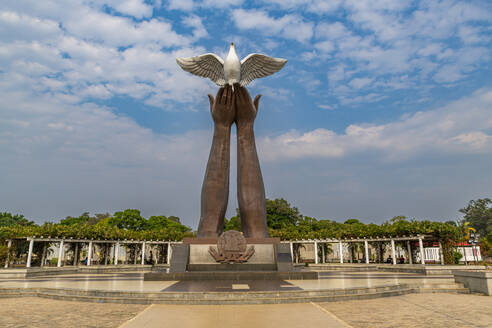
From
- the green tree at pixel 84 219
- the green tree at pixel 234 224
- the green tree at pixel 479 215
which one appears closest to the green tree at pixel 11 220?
the green tree at pixel 84 219

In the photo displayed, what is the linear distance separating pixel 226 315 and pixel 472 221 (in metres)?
69.1

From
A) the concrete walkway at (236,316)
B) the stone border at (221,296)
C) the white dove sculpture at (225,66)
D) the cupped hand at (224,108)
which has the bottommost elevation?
the concrete walkway at (236,316)

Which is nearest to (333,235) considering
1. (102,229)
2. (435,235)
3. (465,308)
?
(435,235)

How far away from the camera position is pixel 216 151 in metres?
14.6

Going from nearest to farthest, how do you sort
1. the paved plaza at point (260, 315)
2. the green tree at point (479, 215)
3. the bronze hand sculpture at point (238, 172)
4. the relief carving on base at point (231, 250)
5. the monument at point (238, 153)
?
1. the paved plaza at point (260, 315)
2. the relief carving on base at point (231, 250)
3. the monument at point (238, 153)
4. the bronze hand sculpture at point (238, 172)
5. the green tree at point (479, 215)

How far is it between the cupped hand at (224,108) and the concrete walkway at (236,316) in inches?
379

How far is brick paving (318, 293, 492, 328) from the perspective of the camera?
4.96 m

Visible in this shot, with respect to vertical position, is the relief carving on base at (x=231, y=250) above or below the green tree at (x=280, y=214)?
below

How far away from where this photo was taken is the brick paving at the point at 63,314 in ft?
16.6

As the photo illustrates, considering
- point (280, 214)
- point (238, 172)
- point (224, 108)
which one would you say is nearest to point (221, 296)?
point (238, 172)

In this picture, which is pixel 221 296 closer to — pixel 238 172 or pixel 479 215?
Result: pixel 238 172

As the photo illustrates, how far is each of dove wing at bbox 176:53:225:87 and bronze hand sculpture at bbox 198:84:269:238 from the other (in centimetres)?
77

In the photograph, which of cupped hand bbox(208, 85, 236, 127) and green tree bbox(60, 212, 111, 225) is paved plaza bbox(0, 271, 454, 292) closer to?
cupped hand bbox(208, 85, 236, 127)

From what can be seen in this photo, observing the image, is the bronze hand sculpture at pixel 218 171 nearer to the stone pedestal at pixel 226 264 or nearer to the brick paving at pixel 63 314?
the stone pedestal at pixel 226 264
